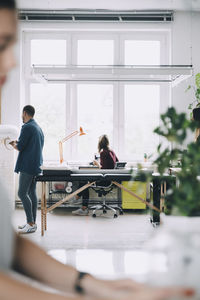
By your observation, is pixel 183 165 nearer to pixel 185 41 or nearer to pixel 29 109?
pixel 29 109

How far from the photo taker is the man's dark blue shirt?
4.43m

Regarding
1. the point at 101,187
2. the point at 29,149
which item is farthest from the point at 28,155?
the point at 101,187

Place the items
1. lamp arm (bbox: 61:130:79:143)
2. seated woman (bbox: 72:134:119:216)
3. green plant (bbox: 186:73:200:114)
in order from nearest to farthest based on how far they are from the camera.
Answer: seated woman (bbox: 72:134:119:216) → green plant (bbox: 186:73:200:114) → lamp arm (bbox: 61:130:79:143)

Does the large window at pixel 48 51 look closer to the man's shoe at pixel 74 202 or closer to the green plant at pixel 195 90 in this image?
the green plant at pixel 195 90

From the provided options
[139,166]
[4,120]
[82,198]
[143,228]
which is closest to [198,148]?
[139,166]

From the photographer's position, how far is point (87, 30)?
6.64 meters

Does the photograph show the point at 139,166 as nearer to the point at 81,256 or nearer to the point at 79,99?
the point at 81,256

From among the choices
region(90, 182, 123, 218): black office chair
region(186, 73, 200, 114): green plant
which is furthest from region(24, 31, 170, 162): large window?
region(90, 182, 123, 218): black office chair

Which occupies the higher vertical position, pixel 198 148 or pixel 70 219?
pixel 198 148

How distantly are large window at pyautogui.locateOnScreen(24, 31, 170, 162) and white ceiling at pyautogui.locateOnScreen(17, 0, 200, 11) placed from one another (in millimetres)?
558

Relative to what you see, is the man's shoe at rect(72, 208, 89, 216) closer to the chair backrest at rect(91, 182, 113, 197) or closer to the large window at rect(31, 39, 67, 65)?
the chair backrest at rect(91, 182, 113, 197)

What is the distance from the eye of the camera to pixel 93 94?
6.75 m

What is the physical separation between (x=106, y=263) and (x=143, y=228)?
419 centimetres

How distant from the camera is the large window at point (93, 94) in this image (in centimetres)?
674
